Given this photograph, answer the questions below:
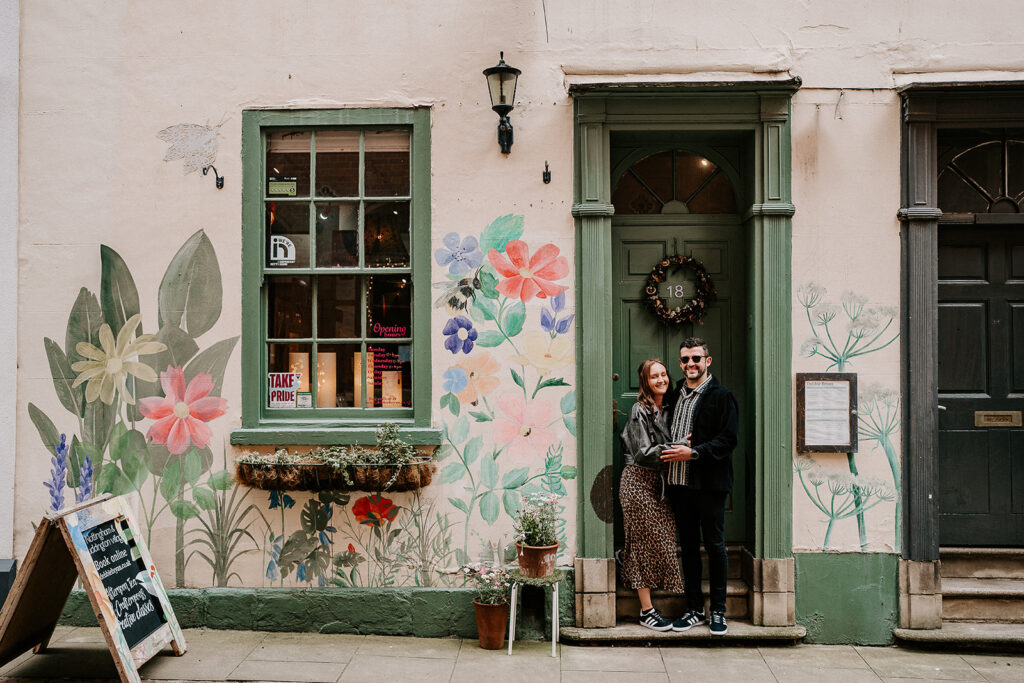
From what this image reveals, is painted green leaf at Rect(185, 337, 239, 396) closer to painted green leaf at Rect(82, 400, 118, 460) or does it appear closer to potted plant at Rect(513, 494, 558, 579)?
painted green leaf at Rect(82, 400, 118, 460)

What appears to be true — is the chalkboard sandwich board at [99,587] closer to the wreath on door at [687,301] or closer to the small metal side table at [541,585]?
the small metal side table at [541,585]

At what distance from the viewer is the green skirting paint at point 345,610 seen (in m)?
5.62

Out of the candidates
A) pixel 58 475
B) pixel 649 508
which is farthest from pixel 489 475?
pixel 58 475

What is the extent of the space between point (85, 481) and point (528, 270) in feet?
11.6

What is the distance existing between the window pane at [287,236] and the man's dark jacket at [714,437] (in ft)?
9.90

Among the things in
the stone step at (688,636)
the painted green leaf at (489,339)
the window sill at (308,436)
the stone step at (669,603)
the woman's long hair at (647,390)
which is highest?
the painted green leaf at (489,339)

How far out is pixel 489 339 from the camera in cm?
569

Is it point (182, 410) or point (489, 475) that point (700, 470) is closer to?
point (489, 475)

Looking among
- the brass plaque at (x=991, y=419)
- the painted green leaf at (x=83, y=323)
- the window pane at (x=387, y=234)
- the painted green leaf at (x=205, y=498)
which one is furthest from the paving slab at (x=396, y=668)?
the brass plaque at (x=991, y=419)

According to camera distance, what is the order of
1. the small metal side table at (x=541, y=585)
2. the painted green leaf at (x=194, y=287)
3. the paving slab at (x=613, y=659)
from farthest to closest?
the painted green leaf at (x=194, y=287)
the small metal side table at (x=541, y=585)
the paving slab at (x=613, y=659)

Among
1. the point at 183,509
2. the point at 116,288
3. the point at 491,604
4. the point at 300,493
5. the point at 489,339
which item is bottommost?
the point at 491,604

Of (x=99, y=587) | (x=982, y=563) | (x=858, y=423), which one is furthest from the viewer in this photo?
(x=982, y=563)

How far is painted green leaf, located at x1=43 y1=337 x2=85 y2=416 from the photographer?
5.81 metres

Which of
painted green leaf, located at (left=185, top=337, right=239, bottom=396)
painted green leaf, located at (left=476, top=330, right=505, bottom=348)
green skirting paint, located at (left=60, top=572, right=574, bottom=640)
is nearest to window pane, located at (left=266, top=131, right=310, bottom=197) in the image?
painted green leaf, located at (left=185, top=337, right=239, bottom=396)
